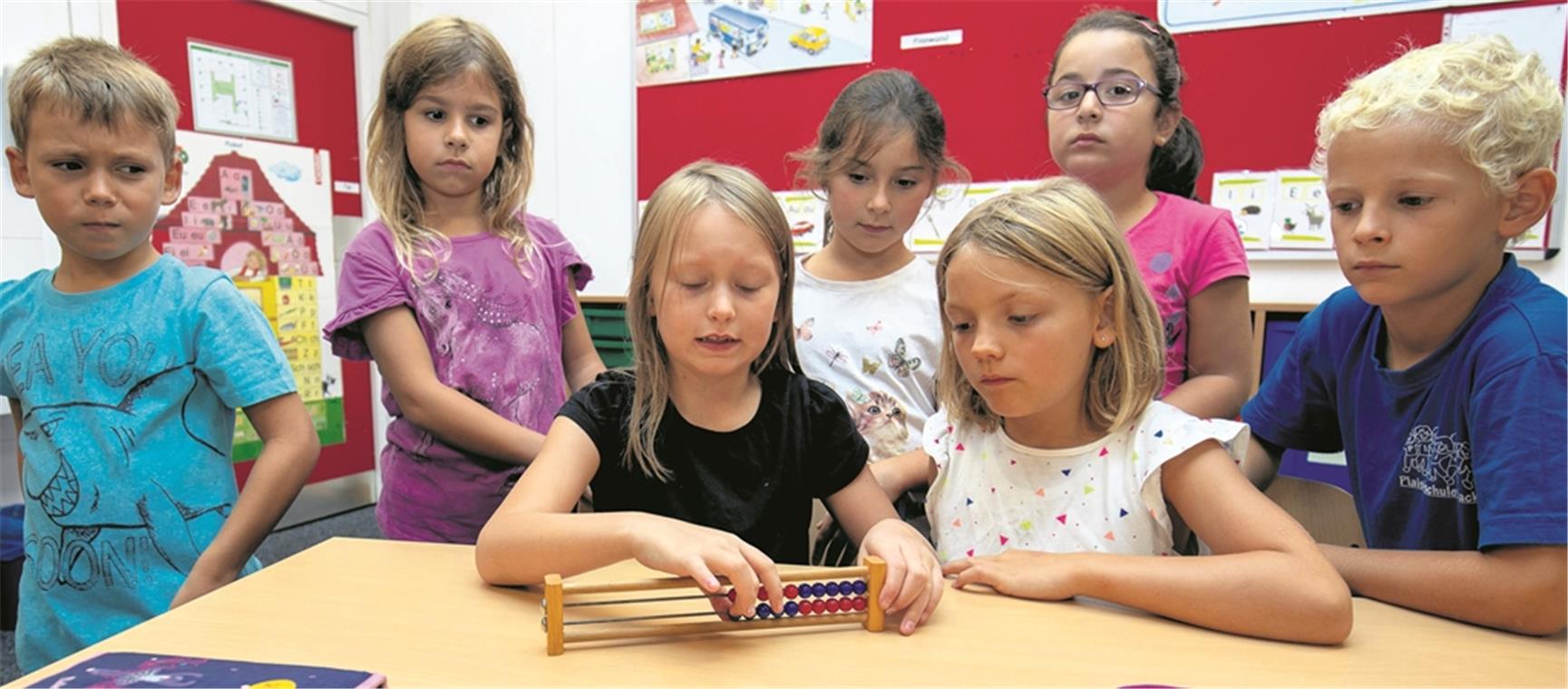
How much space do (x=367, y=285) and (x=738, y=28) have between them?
2583mm

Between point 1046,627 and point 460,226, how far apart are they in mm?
1318

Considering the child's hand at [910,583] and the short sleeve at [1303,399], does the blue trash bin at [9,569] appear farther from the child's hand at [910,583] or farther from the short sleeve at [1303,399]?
the short sleeve at [1303,399]

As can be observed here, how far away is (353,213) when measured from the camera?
4203 millimetres

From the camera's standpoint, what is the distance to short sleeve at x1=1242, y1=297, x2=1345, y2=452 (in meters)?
1.34

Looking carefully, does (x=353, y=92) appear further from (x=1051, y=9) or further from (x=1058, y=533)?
(x=1058, y=533)

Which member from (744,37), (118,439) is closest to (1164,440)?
(118,439)

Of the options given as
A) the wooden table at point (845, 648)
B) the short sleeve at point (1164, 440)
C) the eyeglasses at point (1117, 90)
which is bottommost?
the wooden table at point (845, 648)

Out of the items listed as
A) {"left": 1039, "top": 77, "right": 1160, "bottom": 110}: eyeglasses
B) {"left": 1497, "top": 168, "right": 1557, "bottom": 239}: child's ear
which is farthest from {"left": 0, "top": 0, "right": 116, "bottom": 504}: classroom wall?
{"left": 1497, "top": 168, "right": 1557, "bottom": 239}: child's ear

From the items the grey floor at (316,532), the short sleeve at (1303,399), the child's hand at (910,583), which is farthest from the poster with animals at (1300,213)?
the grey floor at (316,532)

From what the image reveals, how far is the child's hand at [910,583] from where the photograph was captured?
961 millimetres

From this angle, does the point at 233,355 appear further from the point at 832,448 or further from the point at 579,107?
the point at 579,107

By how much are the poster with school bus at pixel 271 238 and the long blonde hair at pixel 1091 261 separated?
3.13m

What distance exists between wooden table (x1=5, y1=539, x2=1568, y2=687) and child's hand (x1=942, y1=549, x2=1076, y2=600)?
0.05 ft

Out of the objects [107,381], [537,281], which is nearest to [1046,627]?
[537,281]
